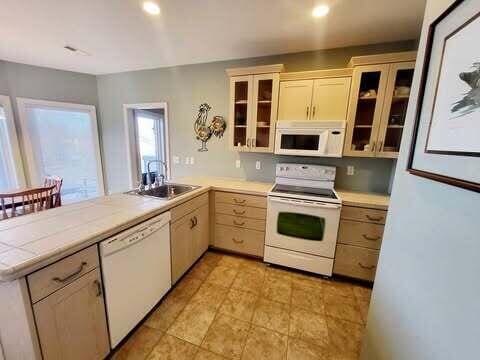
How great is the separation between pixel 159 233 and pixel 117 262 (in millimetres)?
397

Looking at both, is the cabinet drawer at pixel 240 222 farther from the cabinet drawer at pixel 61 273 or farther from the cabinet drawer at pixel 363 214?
the cabinet drawer at pixel 61 273

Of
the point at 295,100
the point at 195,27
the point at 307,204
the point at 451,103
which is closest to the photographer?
the point at 451,103

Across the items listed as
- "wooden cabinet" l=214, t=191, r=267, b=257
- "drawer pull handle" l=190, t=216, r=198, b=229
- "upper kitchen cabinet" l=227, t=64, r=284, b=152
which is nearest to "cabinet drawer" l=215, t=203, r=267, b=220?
"wooden cabinet" l=214, t=191, r=267, b=257

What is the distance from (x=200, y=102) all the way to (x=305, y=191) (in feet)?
6.39

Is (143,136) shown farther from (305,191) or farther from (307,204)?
(307,204)

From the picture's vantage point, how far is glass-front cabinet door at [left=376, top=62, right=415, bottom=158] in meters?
1.97

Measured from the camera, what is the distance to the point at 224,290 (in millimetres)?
2018

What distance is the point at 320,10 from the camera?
5.50 feet

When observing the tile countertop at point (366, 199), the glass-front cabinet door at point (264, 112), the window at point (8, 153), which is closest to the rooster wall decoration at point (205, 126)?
the glass-front cabinet door at point (264, 112)

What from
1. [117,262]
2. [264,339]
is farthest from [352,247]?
[117,262]

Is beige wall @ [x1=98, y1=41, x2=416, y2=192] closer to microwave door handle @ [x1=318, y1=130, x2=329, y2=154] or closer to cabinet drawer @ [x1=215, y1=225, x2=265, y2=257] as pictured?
microwave door handle @ [x1=318, y1=130, x2=329, y2=154]

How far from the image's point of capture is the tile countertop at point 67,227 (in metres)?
0.90

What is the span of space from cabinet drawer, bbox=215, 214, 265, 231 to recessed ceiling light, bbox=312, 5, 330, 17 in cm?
204

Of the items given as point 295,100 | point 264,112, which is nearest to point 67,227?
point 264,112
